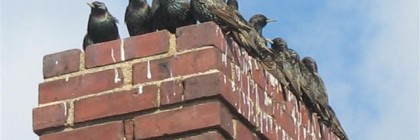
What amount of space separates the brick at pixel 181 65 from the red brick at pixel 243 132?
0.17 meters

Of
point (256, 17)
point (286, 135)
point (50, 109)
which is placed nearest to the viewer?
point (50, 109)

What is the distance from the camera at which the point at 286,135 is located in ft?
11.1

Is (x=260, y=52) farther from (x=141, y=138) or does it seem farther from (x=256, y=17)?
(x=256, y=17)

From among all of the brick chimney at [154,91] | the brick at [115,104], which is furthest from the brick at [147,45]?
the brick at [115,104]

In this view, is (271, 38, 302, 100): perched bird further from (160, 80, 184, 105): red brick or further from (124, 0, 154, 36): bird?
(160, 80, 184, 105): red brick

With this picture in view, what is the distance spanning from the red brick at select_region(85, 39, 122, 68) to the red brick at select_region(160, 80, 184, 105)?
20 centimetres

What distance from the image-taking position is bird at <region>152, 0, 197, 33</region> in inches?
135

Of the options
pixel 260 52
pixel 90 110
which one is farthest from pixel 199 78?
pixel 260 52

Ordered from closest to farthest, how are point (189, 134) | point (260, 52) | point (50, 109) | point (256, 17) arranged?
point (189, 134) < point (50, 109) < point (260, 52) < point (256, 17)

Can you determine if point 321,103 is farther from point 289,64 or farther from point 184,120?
point 184,120

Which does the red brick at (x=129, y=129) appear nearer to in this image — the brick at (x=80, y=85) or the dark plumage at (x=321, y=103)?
the brick at (x=80, y=85)

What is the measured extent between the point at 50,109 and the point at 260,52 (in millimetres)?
1015

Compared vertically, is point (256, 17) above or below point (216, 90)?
above

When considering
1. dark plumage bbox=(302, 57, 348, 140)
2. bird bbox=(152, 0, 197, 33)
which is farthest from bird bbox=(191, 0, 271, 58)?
dark plumage bbox=(302, 57, 348, 140)
